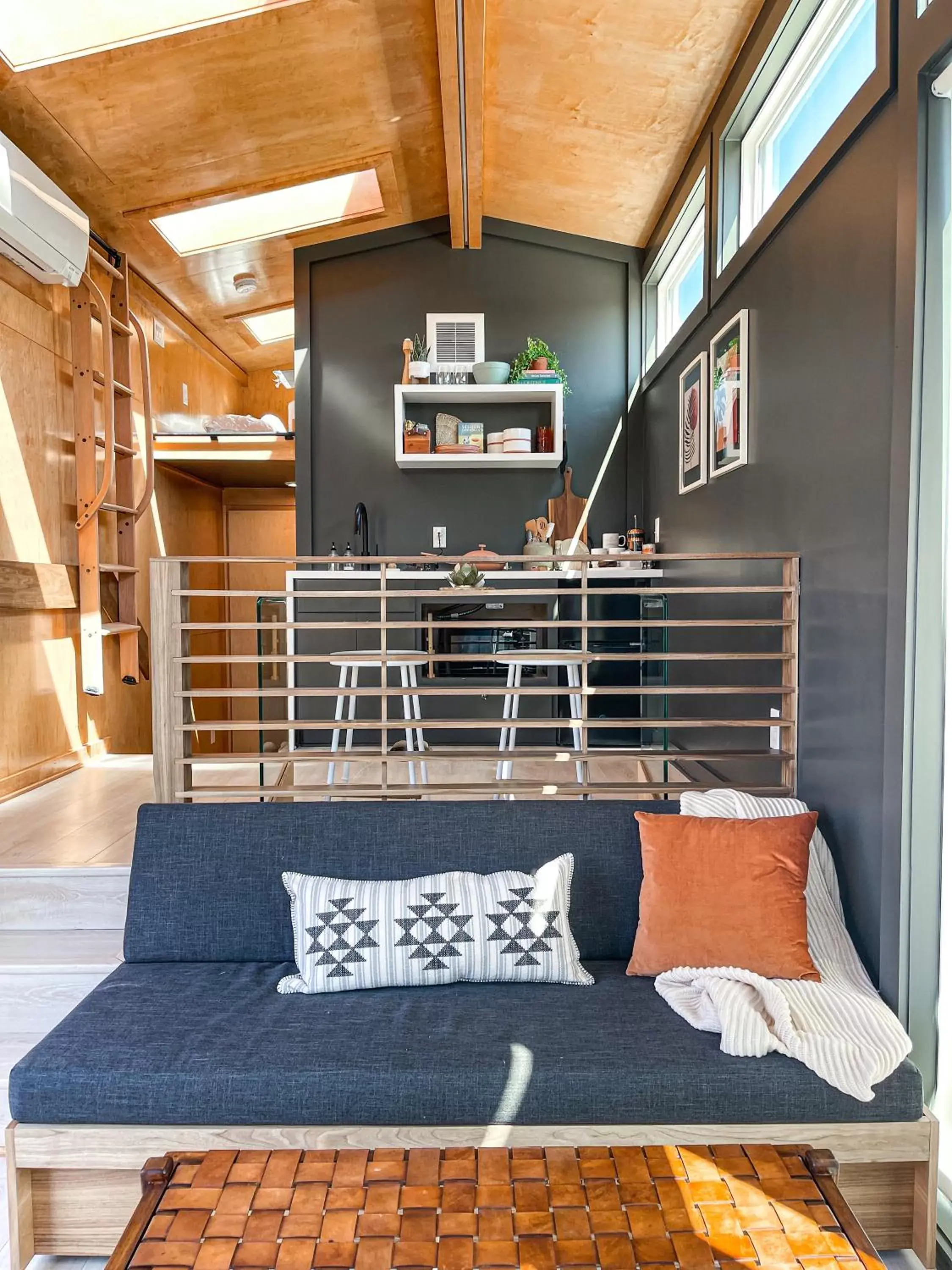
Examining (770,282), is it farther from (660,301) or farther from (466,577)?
(660,301)

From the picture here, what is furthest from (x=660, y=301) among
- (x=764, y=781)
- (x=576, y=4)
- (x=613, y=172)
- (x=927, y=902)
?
(x=927, y=902)

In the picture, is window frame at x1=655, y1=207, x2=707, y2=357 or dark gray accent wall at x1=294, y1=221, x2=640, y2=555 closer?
window frame at x1=655, y1=207, x2=707, y2=357

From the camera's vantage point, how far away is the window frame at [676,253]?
11.8ft

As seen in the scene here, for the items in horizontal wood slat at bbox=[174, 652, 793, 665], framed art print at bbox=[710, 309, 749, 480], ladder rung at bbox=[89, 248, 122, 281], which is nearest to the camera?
horizontal wood slat at bbox=[174, 652, 793, 665]

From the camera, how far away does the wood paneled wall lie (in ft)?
11.7

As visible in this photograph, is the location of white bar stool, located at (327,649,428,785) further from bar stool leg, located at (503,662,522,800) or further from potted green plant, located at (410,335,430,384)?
potted green plant, located at (410,335,430,384)

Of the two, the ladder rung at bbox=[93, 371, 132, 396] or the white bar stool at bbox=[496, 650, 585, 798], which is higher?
the ladder rung at bbox=[93, 371, 132, 396]

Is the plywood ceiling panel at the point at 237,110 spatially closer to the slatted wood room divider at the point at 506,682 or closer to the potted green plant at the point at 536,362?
the potted green plant at the point at 536,362

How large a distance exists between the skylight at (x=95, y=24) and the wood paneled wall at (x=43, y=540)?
32.6 inches

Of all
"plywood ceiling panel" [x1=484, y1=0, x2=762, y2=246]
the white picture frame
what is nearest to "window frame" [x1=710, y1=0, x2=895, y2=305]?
"plywood ceiling panel" [x1=484, y1=0, x2=762, y2=246]

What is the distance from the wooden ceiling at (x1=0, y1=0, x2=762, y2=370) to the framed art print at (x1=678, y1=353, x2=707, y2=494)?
1.03 m

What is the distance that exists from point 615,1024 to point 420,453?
146 inches

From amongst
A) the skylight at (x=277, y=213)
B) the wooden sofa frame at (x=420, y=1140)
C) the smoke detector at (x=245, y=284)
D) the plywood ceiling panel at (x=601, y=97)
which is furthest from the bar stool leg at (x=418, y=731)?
the smoke detector at (x=245, y=284)

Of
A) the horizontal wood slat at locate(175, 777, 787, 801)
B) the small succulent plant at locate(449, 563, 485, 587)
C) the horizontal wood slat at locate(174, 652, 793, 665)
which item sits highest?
the small succulent plant at locate(449, 563, 485, 587)
